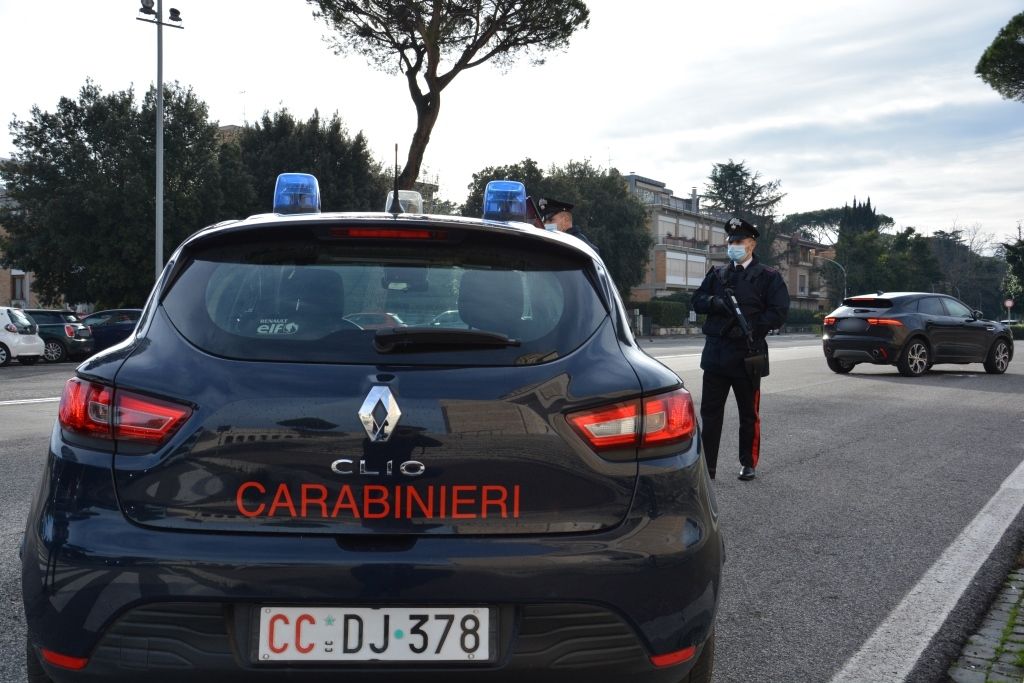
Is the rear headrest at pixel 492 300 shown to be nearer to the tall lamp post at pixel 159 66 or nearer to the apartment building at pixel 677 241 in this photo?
the tall lamp post at pixel 159 66

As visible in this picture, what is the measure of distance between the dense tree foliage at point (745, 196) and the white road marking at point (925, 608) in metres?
93.9

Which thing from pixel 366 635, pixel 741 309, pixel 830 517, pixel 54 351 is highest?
pixel 741 309

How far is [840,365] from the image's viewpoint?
65.0 feet

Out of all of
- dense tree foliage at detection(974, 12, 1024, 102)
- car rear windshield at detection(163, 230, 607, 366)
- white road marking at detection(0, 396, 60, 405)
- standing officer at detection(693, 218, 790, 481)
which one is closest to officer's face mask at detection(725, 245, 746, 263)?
standing officer at detection(693, 218, 790, 481)

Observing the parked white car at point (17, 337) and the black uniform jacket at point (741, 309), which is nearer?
the black uniform jacket at point (741, 309)

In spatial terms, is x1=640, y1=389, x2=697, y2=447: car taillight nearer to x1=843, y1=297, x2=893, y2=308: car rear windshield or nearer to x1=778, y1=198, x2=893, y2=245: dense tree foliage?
x1=843, y1=297, x2=893, y2=308: car rear windshield

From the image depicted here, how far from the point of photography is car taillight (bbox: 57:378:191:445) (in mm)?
2381

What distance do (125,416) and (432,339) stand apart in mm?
743

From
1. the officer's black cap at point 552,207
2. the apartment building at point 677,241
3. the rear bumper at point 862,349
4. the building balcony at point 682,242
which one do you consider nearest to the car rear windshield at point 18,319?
the rear bumper at point 862,349

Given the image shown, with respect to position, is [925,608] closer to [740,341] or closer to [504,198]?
[504,198]

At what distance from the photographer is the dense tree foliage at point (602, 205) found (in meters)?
60.0

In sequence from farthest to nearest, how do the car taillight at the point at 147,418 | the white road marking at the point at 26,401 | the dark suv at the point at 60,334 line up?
1. the dark suv at the point at 60,334
2. the white road marking at the point at 26,401
3. the car taillight at the point at 147,418

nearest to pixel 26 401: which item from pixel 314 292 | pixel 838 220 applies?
pixel 314 292

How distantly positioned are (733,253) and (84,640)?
20.3 ft
